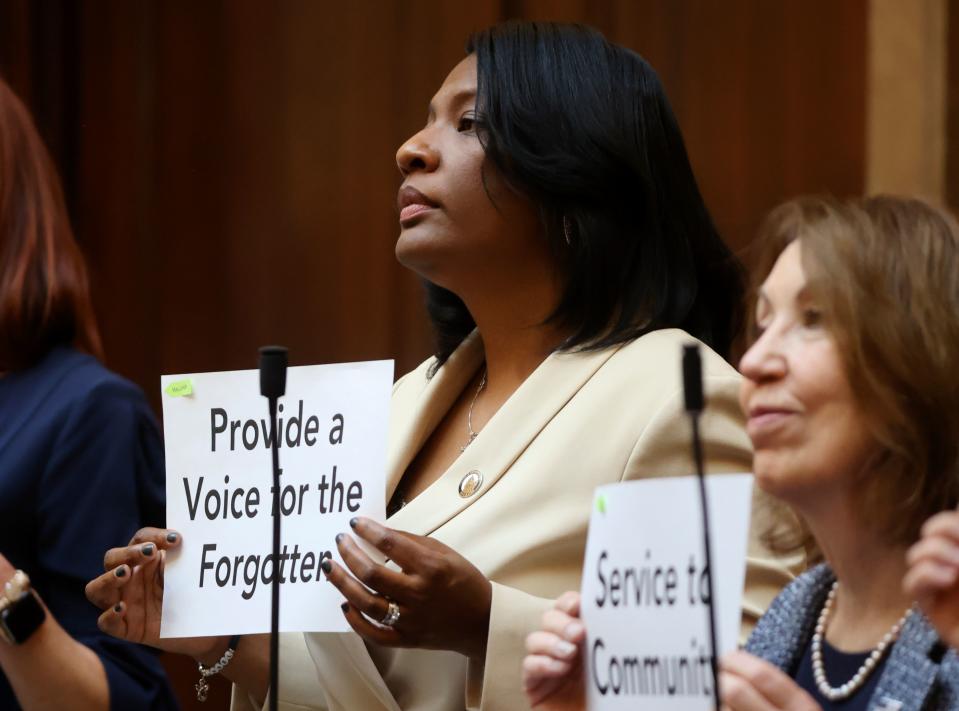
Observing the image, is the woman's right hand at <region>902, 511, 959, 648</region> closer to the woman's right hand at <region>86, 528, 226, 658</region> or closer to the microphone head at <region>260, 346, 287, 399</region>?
the microphone head at <region>260, 346, 287, 399</region>

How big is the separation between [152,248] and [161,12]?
50 centimetres

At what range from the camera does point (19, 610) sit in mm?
1857

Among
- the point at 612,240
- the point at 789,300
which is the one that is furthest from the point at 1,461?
the point at 789,300

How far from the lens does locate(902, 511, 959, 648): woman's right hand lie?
111cm

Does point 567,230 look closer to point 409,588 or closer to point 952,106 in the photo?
point 409,588

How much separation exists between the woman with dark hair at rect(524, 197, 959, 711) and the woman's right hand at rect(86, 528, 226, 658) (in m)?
0.70

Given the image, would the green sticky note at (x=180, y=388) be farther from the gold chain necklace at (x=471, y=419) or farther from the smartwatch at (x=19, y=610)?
the gold chain necklace at (x=471, y=419)

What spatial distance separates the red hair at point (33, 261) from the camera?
2.25 meters

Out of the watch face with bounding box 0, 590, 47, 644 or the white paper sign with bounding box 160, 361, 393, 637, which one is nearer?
the white paper sign with bounding box 160, 361, 393, 637

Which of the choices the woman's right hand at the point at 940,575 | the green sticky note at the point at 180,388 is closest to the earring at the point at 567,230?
the green sticky note at the point at 180,388

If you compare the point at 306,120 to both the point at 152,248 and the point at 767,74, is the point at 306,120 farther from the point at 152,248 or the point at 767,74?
the point at 767,74

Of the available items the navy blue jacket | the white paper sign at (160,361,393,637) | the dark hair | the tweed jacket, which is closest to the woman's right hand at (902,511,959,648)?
the tweed jacket

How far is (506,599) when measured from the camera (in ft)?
5.61

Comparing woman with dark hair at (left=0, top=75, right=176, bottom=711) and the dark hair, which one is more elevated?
the dark hair
